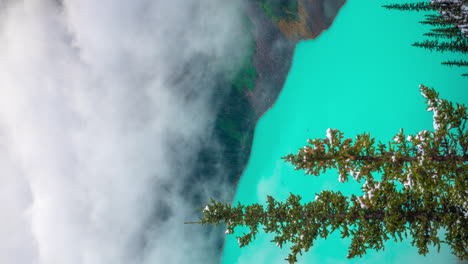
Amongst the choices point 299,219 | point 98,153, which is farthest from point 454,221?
point 98,153

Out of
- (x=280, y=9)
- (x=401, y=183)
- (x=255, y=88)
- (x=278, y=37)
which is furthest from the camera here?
(x=255, y=88)

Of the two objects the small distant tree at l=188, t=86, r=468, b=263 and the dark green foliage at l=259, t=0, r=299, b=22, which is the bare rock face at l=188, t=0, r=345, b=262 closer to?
the dark green foliage at l=259, t=0, r=299, b=22

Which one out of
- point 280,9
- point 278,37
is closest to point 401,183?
point 278,37

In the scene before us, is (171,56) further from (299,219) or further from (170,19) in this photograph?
(299,219)

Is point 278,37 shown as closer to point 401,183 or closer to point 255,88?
point 255,88

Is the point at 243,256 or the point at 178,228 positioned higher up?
the point at 178,228

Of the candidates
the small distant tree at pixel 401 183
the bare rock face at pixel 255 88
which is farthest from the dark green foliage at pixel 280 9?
the small distant tree at pixel 401 183
